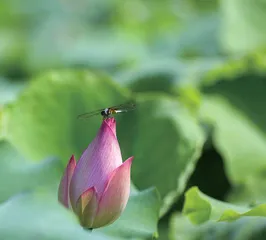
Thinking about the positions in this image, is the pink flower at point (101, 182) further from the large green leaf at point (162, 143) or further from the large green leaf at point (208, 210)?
the large green leaf at point (162, 143)

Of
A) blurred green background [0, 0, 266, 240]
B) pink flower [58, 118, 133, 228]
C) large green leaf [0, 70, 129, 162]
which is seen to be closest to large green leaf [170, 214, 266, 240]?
blurred green background [0, 0, 266, 240]

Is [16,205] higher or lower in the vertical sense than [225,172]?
lower

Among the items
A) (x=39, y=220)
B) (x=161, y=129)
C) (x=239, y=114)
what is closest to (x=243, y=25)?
(x=239, y=114)

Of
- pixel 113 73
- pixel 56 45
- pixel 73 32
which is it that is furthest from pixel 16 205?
pixel 73 32

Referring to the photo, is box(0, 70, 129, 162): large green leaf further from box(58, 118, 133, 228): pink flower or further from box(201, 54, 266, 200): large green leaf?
box(58, 118, 133, 228): pink flower

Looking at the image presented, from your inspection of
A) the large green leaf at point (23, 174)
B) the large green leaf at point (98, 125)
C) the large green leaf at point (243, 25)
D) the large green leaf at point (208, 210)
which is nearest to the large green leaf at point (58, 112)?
the large green leaf at point (98, 125)

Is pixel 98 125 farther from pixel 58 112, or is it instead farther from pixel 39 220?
pixel 39 220

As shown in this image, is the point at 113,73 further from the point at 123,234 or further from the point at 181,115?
the point at 123,234
